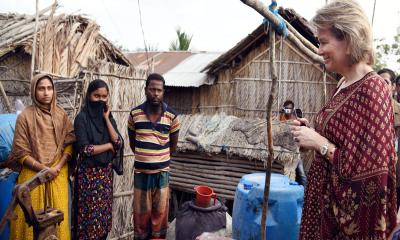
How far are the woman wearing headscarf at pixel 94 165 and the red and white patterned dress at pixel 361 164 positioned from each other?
101 inches

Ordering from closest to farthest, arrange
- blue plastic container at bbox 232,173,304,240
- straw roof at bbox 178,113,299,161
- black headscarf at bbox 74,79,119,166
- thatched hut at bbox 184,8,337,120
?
blue plastic container at bbox 232,173,304,240
black headscarf at bbox 74,79,119,166
straw roof at bbox 178,113,299,161
thatched hut at bbox 184,8,337,120

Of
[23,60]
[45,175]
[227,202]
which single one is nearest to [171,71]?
[23,60]

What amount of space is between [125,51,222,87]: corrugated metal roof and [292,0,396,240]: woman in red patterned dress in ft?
26.6

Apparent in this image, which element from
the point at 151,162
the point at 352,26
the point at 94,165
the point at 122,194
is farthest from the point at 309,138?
the point at 122,194

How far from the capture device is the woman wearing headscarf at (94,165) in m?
3.66

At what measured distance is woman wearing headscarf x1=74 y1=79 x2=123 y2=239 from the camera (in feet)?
12.0

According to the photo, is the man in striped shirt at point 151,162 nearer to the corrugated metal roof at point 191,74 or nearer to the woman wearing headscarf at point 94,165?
the woman wearing headscarf at point 94,165

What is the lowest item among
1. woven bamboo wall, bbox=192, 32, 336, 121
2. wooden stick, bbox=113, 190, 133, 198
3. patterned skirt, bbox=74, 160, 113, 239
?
wooden stick, bbox=113, 190, 133, 198

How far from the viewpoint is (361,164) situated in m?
1.51

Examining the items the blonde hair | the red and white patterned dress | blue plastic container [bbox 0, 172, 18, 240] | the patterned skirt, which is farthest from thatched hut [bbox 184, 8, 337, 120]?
the red and white patterned dress

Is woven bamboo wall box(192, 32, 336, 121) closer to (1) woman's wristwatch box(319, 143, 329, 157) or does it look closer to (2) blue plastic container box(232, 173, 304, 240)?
(2) blue plastic container box(232, 173, 304, 240)

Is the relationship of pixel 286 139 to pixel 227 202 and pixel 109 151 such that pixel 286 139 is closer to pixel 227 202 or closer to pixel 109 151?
pixel 227 202

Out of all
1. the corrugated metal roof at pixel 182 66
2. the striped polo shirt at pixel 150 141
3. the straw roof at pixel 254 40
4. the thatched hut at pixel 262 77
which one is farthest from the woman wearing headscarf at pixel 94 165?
the thatched hut at pixel 262 77

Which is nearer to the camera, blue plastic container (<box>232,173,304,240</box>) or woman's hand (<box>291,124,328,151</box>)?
woman's hand (<box>291,124,328,151</box>)
